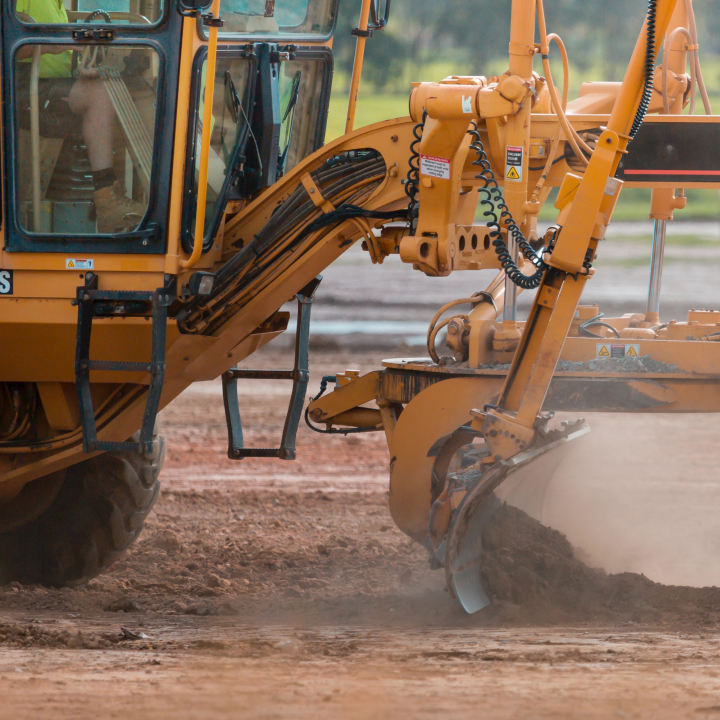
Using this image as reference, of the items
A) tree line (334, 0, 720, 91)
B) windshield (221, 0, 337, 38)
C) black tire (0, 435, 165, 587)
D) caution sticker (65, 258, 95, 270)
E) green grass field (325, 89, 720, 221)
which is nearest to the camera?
caution sticker (65, 258, 95, 270)

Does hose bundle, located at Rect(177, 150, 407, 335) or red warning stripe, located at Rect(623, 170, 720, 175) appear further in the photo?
hose bundle, located at Rect(177, 150, 407, 335)

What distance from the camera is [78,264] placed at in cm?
458

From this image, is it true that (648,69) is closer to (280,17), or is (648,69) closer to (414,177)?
(414,177)

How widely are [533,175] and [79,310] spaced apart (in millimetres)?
2012

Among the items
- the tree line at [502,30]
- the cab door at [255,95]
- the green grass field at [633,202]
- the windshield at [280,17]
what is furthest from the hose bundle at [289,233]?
the tree line at [502,30]

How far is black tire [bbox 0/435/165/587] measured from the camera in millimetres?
5336

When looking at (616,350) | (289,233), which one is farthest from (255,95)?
(616,350)

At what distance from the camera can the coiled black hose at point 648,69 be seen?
384cm

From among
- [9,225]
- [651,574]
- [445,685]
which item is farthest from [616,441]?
[9,225]

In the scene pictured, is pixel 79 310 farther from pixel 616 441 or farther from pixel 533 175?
pixel 616 441

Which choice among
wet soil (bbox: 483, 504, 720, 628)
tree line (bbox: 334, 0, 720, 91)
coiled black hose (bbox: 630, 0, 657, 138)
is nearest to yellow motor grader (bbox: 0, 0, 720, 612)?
coiled black hose (bbox: 630, 0, 657, 138)

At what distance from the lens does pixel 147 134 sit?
449 centimetres

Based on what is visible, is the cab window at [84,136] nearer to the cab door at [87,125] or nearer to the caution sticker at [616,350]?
the cab door at [87,125]

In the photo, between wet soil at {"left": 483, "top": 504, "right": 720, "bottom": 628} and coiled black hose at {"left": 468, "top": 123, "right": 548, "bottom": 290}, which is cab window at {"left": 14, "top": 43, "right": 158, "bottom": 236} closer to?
coiled black hose at {"left": 468, "top": 123, "right": 548, "bottom": 290}
